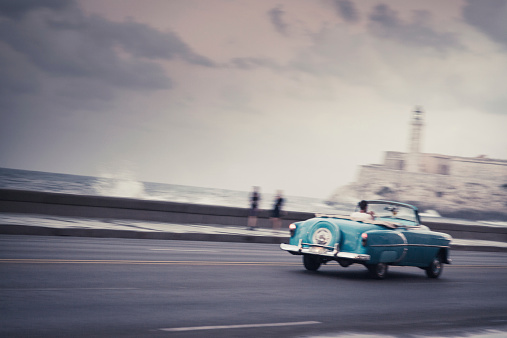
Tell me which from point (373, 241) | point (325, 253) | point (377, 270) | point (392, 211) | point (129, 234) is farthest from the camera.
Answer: point (129, 234)

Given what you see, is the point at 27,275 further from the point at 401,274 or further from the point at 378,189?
the point at 378,189

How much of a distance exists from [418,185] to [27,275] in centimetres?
14121

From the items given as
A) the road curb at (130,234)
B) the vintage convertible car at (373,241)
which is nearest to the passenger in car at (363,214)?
the vintage convertible car at (373,241)

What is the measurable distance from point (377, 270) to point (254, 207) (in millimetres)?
16132

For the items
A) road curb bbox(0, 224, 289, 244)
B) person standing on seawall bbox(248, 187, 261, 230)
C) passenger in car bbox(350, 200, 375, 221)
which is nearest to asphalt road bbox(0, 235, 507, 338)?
passenger in car bbox(350, 200, 375, 221)

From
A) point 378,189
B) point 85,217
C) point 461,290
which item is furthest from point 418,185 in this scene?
point 461,290

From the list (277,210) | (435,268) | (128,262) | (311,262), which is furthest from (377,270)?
(277,210)

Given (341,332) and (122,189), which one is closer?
(341,332)

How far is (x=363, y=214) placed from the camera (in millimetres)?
12883

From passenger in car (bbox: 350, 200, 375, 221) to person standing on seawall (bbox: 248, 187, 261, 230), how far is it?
13952 millimetres

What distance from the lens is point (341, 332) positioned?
6.93 meters

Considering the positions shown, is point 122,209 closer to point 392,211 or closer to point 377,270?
→ point 392,211

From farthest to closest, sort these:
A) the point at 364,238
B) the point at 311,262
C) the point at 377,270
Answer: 1. the point at 311,262
2. the point at 377,270
3. the point at 364,238

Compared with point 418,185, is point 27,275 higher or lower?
lower
